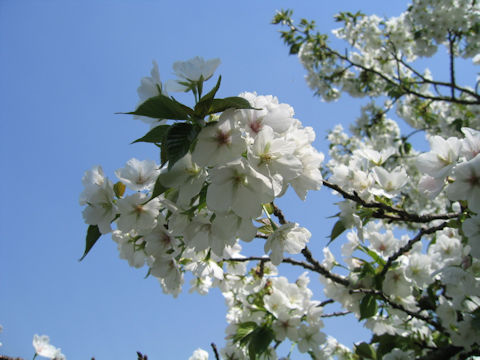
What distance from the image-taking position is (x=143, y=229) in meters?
1.43

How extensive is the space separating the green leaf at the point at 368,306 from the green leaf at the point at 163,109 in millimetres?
1848

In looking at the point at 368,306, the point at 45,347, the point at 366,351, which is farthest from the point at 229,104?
the point at 45,347

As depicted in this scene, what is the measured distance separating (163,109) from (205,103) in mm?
142

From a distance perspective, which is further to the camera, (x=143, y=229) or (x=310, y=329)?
(x=310, y=329)

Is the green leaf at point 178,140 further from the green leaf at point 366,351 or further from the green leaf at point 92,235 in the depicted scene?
the green leaf at point 366,351

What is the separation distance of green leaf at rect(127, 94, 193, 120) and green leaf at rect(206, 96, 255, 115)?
3.2 inches

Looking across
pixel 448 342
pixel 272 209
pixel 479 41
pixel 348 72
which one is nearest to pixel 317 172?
pixel 272 209

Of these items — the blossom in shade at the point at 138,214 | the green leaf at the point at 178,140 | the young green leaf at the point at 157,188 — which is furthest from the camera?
the blossom in shade at the point at 138,214

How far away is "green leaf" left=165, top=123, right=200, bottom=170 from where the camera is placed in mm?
976

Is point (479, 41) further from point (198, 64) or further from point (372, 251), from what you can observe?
point (198, 64)

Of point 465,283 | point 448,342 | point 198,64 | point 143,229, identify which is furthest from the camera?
point 448,342

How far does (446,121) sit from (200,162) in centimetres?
780

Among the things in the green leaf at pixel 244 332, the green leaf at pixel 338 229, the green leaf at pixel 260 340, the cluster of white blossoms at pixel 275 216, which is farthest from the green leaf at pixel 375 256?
the green leaf at pixel 244 332

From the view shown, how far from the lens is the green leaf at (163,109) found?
102 centimetres
